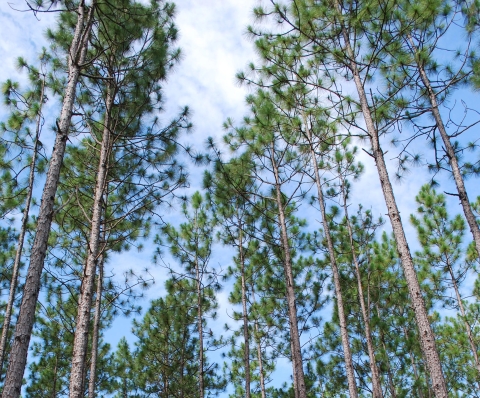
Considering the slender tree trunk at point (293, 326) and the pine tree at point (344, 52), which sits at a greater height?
the pine tree at point (344, 52)

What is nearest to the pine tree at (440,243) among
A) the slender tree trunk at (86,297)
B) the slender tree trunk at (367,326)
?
the slender tree trunk at (367,326)

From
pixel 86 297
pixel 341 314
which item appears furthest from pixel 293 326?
pixel 86 297

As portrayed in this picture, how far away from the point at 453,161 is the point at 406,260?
2521 millimetres

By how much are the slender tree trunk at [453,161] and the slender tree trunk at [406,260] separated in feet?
3.44

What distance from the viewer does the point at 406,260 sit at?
4.36 m

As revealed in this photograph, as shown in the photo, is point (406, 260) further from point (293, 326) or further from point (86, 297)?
point (86, 297)

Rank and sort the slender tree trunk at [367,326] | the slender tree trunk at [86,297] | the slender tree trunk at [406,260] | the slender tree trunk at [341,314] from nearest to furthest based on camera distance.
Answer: the slender tree trunk at [406,260], the slender tree trunk at [86,297], the slender tree trunk at [341,314], the slender tree trunk at [367,326]

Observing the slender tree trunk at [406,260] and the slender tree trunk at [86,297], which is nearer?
the slender tree trunk at [406,260]

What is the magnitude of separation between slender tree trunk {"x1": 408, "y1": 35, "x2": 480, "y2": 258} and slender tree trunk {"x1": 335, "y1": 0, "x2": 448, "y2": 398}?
1.05 metres

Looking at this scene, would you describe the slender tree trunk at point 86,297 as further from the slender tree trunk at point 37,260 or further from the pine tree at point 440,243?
the pine tree at point 440,243

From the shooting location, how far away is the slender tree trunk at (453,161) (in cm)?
556

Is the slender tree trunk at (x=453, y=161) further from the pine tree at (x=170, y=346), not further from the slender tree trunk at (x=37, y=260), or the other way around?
the pine tree at (x=170, y=346)

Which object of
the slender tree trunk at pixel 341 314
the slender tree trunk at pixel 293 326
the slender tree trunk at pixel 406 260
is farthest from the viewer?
the slender tree trunk at pixel 341 314

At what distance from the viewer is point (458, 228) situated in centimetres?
1084
